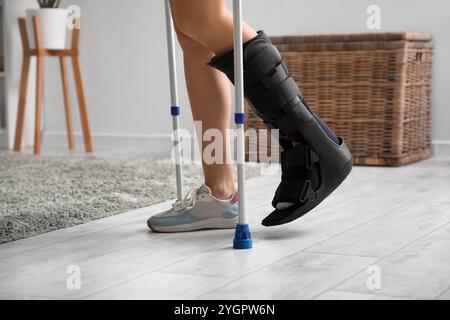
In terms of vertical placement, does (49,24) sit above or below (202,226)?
above

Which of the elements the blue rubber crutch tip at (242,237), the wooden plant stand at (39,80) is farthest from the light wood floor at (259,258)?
the wooden plant stand at (39,80)

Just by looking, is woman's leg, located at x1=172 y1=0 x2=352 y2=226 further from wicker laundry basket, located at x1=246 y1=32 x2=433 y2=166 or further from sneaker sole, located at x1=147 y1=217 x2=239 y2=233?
wicker laundry basket, located at x1=246 y1=32 x2=433 y2=166

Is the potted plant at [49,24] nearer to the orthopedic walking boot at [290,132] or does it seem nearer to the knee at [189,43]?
the knee at [189,43]

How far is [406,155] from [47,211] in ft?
4.85

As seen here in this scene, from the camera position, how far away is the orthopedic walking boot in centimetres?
150

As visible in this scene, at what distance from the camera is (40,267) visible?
138cm

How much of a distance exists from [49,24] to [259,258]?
2.30 meters

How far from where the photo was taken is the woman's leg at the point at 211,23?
151cm

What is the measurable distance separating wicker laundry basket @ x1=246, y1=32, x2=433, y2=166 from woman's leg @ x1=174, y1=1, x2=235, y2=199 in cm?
125

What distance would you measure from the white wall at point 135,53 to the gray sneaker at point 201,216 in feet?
5.50

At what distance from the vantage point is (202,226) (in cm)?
169

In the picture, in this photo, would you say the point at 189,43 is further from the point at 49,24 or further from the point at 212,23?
the point at 49,24

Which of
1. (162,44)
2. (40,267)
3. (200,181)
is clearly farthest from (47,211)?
(162,44)

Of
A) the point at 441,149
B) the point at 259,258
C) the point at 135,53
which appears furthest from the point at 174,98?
the point at 135,53
